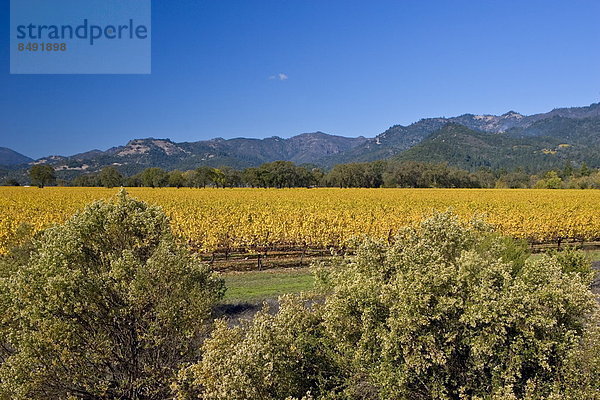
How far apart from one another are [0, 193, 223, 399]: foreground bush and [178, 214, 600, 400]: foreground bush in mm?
1247

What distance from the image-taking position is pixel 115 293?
24.4 feet

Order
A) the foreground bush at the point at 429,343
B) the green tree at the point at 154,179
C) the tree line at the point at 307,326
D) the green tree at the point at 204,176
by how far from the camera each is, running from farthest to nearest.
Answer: the green tree at the point at 204,176 → the green tree at the point at 154,179 → the tree line at the point at 307,326 → the foreground bush at the point at 429,343

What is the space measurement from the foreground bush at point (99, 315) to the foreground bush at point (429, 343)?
1247mm

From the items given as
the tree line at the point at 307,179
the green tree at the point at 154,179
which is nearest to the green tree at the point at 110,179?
the tree line at the point at 307,179

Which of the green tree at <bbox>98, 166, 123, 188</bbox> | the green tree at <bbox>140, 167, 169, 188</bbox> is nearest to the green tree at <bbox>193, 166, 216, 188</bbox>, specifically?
the green tree at <bbox>140, 167, 169, 188</bbox>

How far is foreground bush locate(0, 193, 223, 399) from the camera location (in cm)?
682

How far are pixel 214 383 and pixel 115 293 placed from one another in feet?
9.88

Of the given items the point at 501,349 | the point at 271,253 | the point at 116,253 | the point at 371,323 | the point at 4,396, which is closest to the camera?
the point at 501,349

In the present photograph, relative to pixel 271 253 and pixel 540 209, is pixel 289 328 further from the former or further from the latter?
pixel 540 209

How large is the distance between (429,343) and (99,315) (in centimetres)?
595

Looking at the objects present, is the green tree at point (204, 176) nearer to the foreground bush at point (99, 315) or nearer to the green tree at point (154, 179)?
the green tree at point (154, 179)

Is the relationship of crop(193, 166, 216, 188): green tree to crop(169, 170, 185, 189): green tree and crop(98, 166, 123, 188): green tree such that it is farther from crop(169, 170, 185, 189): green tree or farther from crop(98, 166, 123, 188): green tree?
crop(98, 166, 123, 188): green tree

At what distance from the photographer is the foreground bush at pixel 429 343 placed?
540 centimetres

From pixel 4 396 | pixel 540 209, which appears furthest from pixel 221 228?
pixel 540 209
